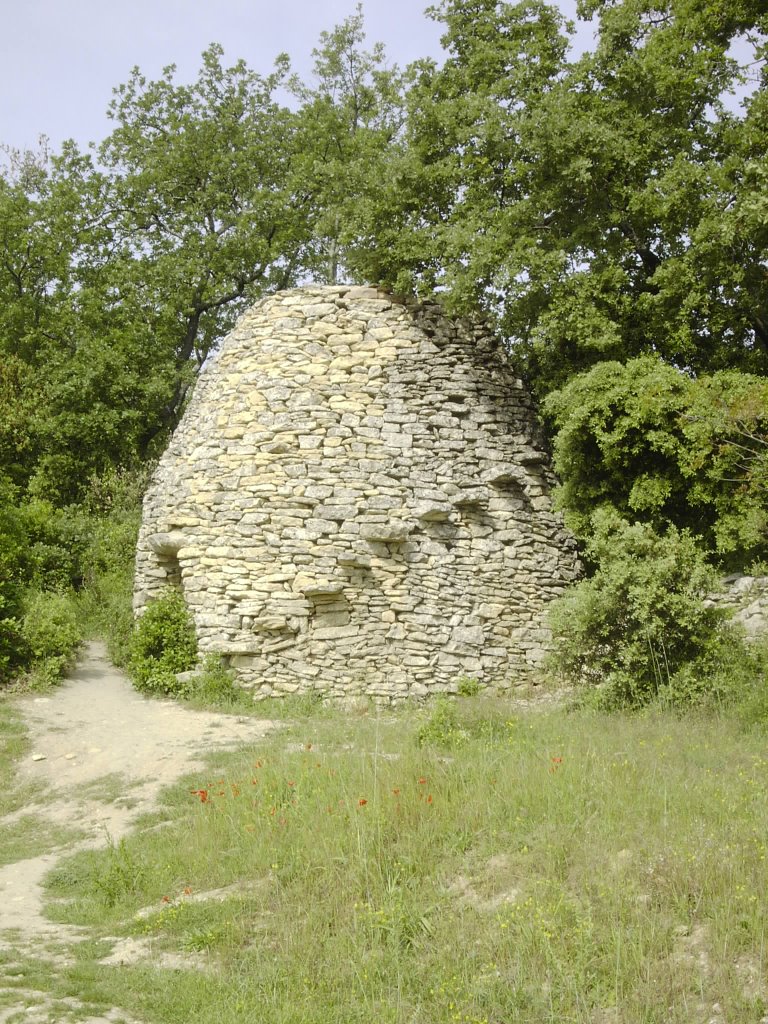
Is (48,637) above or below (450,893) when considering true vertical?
above

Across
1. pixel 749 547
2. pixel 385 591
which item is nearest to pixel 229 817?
pixel 385 591

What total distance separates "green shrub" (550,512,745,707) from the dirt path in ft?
12.2

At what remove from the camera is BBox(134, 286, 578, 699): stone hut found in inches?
441

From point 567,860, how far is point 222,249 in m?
18.5

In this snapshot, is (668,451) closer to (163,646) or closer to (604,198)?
(604,198)

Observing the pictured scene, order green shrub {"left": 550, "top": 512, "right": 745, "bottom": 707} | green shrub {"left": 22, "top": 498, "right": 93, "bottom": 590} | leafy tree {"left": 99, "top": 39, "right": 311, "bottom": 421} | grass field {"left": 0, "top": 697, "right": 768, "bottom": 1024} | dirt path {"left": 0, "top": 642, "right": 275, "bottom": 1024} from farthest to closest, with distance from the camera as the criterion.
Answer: leafy tree {"left": 99, "top": 39, "right": 311, "bottom": 421} → green shrub {"left": 22, "top": 498, "right": 93, "bottom": 590} → green shrub {"left": 550, "top": 512, "right": 745, "bottom": 707} → dirt path {"left": 0, "top": 642, "right": 275, "bottom": 1024} → grass field {"left": 0, "top": 697, "right": 768, "bottom": 1024}

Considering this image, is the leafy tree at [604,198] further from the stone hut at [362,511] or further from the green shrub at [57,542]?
the green shrub at [57,542]

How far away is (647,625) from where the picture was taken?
914cm

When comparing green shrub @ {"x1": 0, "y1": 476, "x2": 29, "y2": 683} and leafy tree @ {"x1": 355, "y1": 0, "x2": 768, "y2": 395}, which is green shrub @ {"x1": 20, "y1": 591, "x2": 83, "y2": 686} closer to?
green shrub @ {"x1": 0, "y1": 476, "x2": 29, "y2": 683}

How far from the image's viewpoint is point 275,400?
12.1m

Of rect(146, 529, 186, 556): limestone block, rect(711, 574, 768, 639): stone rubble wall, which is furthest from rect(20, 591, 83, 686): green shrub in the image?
rect(711, 574, 768, 639): stone rubble wall

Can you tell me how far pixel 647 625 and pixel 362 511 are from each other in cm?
407

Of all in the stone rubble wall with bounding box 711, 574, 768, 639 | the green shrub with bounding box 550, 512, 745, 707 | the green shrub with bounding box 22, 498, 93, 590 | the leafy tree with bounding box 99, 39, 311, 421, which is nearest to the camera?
the green shrub with bounding box 550, 512, 745, 707

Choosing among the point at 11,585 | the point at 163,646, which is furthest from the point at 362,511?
the point at 11,585
